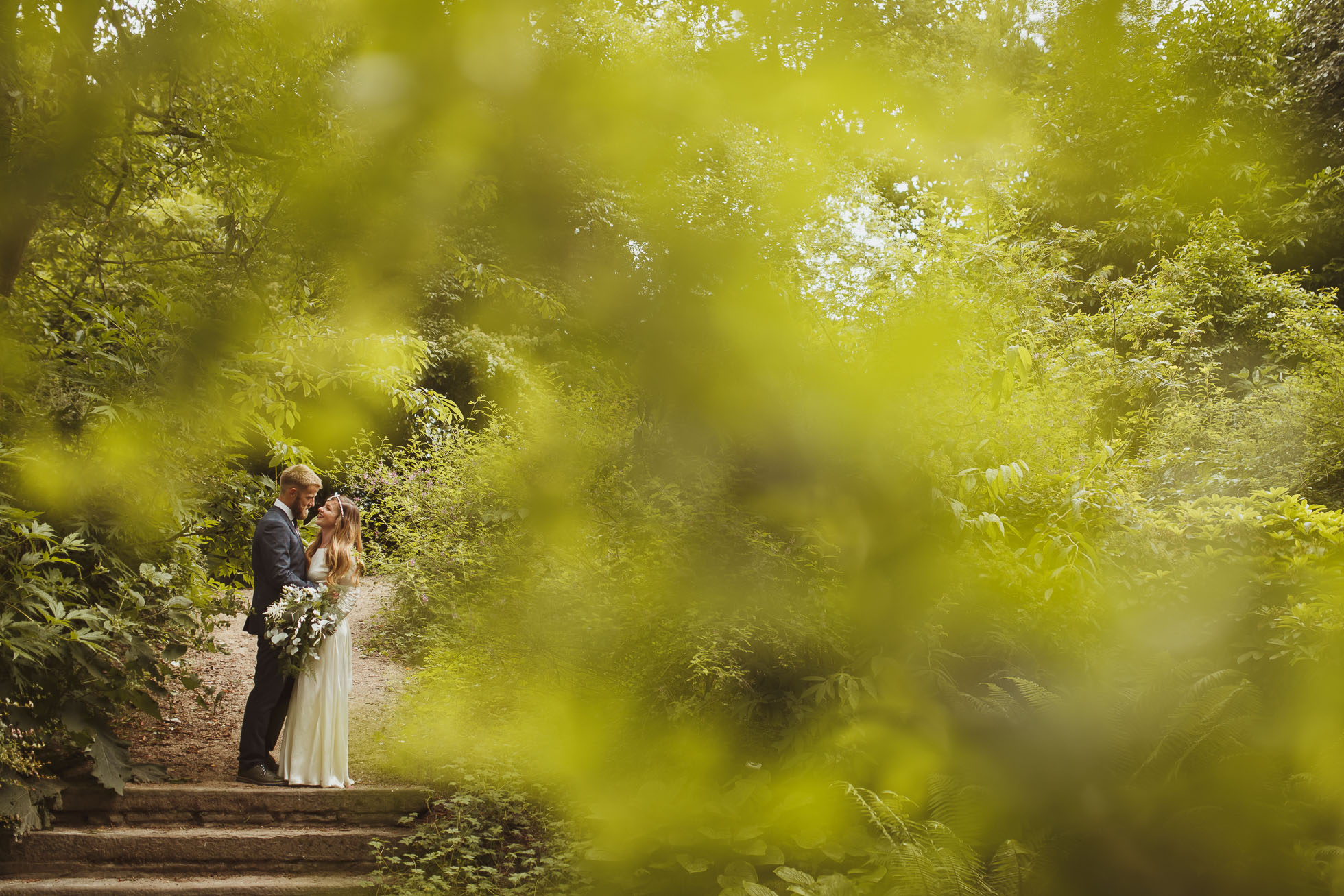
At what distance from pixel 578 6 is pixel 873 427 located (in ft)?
5.38

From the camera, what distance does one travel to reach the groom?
3.95 meters

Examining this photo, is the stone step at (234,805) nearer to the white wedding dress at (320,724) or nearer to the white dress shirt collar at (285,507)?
the white wedding dress at (320,724)

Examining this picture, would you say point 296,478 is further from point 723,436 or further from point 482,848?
point 723,436

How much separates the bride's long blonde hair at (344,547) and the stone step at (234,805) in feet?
3.32

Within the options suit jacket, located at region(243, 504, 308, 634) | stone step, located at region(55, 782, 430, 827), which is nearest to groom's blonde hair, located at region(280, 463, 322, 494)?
suit jacket, located at region(243, 504, 308, 634)

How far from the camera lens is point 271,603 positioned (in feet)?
13.2

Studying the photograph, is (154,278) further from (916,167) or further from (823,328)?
(916,167)

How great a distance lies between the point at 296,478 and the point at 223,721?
1.89m

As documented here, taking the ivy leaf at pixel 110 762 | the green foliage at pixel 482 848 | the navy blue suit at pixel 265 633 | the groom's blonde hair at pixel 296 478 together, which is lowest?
the green foliage at pixel 482 848

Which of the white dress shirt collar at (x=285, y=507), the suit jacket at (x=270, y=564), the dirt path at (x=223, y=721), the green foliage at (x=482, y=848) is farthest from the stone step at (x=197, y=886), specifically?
the white dress shirt collar at (x=285, y=507)

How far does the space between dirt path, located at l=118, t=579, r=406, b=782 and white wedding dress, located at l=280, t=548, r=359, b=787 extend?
0.34 meters

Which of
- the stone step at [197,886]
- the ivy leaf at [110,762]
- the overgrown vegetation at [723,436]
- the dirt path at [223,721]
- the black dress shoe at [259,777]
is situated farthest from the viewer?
the dirt path at [223,721]

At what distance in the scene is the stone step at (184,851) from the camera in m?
3.29

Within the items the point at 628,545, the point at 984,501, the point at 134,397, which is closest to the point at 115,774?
the point at 134,397
